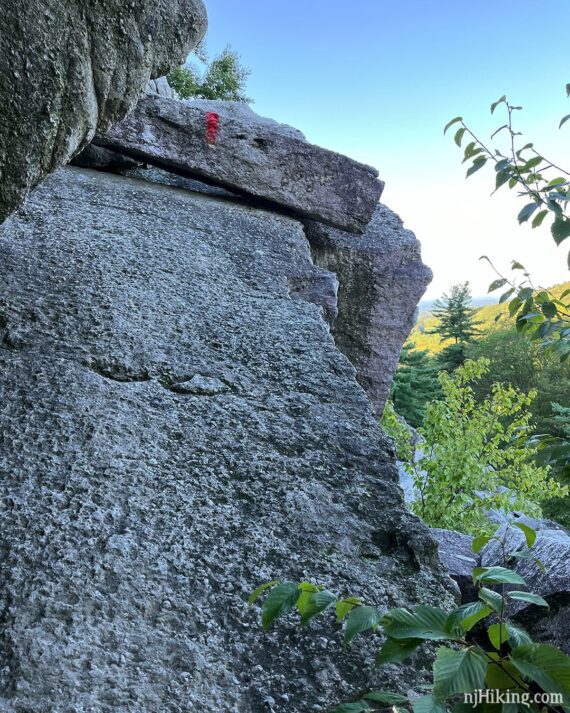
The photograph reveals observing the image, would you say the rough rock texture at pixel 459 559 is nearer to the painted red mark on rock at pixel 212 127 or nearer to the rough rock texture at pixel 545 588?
the rough rock texture at pixel 545 588

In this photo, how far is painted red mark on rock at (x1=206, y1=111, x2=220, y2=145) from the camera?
4.38 m

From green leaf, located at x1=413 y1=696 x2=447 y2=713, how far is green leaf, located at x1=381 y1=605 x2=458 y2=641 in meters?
0.08

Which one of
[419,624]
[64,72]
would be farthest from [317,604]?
[64,72]

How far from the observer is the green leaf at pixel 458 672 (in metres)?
0.75

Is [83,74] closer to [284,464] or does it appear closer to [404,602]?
[284,464]

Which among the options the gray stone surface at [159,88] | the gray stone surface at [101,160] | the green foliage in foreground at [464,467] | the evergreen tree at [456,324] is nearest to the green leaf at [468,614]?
the gray stone surface at [101,160]

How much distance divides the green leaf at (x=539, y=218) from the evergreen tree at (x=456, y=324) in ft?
99.7

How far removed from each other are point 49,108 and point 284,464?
59.1 inches

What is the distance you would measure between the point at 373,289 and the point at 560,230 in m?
3.33

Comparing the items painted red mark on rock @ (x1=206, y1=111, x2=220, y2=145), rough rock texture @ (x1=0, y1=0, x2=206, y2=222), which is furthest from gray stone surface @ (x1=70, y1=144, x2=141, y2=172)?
rough rock texture @ (x1=0, y1=0, x2=206, y2=222)

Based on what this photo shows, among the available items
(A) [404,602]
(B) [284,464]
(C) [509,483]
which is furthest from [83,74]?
(C) [509,483]

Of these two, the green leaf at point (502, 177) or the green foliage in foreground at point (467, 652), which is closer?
the green foliage in foreground at point (467, 652)

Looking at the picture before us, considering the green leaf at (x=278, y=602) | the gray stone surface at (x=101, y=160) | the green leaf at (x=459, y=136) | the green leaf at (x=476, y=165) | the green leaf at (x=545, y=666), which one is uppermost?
the gray stone surface at (x=101, y=160)

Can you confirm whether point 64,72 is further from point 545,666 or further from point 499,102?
point 545,666
